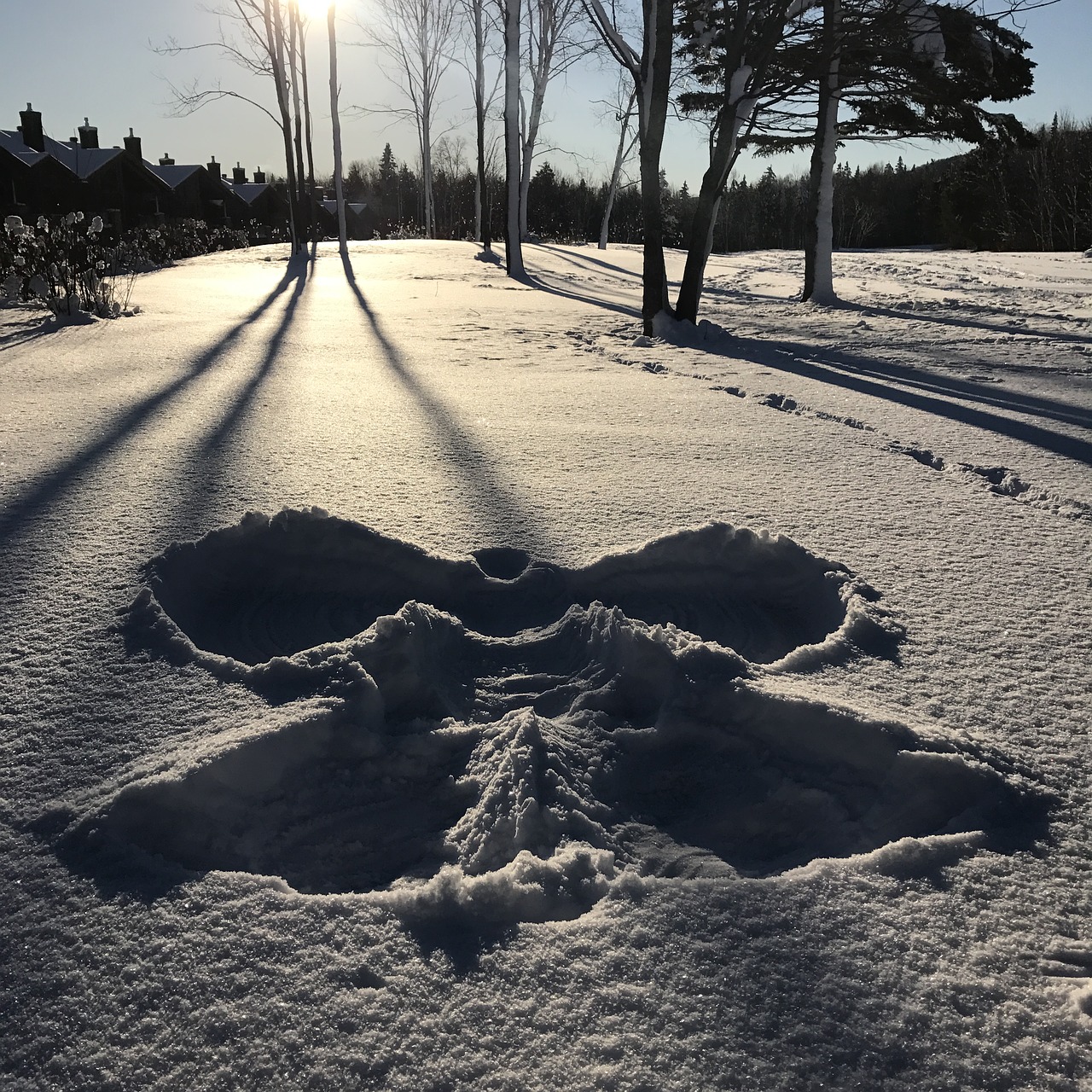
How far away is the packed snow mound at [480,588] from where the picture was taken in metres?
1.71

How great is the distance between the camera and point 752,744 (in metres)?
1.35

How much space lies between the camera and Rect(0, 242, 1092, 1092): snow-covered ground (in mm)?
807

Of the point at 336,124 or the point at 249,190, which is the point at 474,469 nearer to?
the point at 336,124

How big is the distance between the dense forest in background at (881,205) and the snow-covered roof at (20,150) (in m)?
12.8

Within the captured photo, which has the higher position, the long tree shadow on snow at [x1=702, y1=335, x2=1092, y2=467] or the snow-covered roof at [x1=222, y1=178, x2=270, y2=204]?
the snow-covered roof at [x1=222, y1=178, x2=270, y2=204]

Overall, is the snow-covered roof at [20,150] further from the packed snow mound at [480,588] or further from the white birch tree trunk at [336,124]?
the packed snow mound at [480,588]

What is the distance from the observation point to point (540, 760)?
1242 millimetres

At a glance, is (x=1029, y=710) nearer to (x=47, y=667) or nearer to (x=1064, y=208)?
(x=47, y=667)

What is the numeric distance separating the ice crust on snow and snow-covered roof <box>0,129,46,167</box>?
102 feet

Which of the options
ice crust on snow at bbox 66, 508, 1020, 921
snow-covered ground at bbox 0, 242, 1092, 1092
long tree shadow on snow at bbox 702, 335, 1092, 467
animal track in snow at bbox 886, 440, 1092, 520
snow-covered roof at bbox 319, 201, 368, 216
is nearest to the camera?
snow-covered ground at bbox 0, 242, 1092, 1092

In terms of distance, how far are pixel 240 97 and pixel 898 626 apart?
21.4m

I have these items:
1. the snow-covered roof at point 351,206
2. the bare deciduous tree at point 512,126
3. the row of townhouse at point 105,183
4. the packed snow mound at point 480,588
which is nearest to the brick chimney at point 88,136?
the row of townhouse at point 105,183

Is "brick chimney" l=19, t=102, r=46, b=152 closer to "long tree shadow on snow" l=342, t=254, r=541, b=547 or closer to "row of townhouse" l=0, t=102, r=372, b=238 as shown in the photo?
"row of townhouse" l=0, t=102, r=372, b=238

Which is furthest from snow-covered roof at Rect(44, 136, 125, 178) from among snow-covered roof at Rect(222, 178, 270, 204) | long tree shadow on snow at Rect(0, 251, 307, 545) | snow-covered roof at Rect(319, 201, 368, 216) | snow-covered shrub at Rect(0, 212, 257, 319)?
Answer: long tree shadow on snow at Rect(0, 251, 307, 545)
